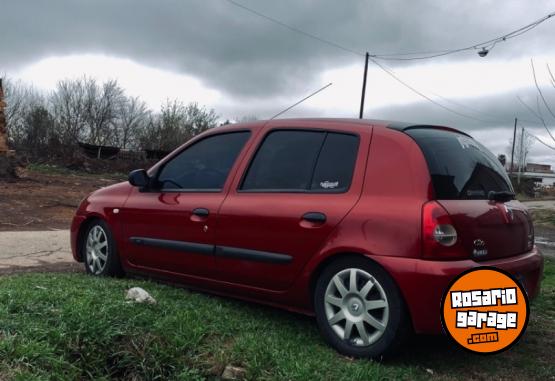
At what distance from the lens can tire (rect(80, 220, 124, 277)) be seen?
5.26m

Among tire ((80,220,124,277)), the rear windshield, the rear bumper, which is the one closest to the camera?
the rear bumper

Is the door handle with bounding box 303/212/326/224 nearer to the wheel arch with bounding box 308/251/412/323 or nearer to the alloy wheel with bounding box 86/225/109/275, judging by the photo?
the wheel arch with bounding box 308/251/412/323

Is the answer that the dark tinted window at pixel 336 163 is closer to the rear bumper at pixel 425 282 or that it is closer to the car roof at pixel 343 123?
the car roof at pixel 343 123

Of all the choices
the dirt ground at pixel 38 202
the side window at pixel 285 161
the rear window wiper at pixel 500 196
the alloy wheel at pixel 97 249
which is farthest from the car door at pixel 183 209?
the dirt ground at pixel 38 202

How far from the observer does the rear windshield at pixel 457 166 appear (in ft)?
11.5

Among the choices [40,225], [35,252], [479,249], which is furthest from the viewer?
[40,225]

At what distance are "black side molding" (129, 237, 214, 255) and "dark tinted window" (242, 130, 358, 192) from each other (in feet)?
1.87

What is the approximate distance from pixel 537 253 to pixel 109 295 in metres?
3.16

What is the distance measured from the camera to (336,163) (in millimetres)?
3893

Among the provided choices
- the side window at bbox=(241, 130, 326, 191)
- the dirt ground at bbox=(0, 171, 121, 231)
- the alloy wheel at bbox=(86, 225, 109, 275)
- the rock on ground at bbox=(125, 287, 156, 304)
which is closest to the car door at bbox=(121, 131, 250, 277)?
the side window at bbox=(241, 130, 326, 191)

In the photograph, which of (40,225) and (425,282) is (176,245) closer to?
(425,282)

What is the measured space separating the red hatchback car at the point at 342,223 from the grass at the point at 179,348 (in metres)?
0.25

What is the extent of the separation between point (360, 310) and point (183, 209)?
5.99 feet

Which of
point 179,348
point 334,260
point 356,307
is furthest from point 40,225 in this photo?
point 356,307
